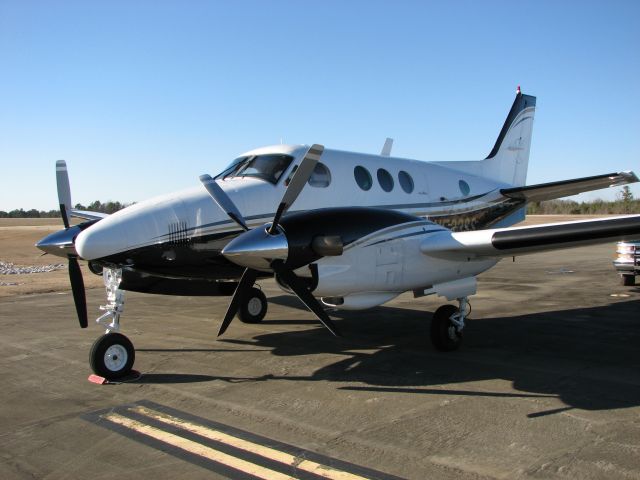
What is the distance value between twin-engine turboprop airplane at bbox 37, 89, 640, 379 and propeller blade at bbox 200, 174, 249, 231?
19 millimetres

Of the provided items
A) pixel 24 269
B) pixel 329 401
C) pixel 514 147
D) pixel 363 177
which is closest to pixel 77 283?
pixel 329 401

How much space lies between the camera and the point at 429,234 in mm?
7844

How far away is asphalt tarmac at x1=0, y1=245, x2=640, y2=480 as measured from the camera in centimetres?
437

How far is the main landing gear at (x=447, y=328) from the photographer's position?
814 centimetres

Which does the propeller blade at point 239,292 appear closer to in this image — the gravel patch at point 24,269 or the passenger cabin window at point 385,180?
the passenger cabin window at point 385,180

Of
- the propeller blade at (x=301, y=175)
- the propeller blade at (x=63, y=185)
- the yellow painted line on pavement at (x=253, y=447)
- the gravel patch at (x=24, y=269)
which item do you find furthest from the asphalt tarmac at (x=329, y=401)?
the gravel patch at (x=24, y=269)

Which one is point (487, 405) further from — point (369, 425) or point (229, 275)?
point (229, 275)

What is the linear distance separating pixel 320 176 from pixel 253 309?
11.5ft

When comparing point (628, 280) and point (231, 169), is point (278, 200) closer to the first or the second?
point (231, 169)

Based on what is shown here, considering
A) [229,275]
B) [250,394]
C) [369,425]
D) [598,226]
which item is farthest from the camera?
[229,275]

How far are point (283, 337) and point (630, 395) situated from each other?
17.6 ft

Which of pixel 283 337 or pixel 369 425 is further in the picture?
pixel 283 337

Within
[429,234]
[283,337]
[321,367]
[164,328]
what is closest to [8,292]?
[164,328]

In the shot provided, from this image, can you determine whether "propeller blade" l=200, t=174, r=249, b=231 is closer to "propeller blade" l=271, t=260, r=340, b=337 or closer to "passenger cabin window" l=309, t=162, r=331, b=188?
"propeller blade" l=271, t=260, r=340, b=337
